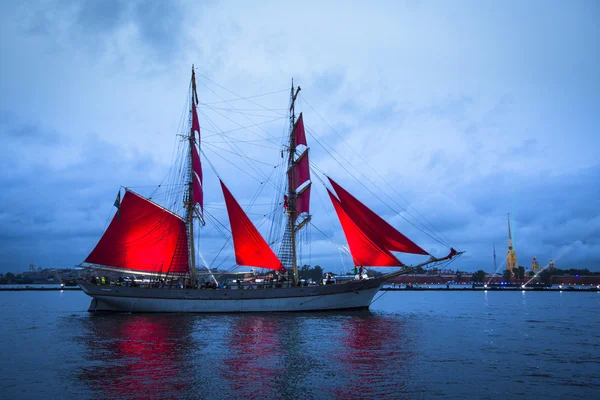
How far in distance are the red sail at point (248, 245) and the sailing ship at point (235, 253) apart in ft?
0.30

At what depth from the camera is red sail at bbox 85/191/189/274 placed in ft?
144

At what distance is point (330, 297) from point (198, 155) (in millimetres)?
19351

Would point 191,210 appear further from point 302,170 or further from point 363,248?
point 363,248

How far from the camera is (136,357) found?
21.7 metres

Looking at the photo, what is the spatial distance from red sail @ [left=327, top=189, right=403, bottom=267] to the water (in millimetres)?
7164

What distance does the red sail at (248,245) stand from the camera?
143 feet

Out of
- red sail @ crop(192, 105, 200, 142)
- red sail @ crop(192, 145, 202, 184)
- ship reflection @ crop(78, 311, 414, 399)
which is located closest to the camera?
ship reflection @ crop(78, 311, 414, 399)

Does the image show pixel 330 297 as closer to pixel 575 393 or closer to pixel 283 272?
pixel 283 272

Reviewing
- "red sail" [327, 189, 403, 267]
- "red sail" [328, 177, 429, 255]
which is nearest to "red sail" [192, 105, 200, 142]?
"red sail" [328, 177, 429, 255]

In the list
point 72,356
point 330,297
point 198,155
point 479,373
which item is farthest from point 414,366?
point 198,155

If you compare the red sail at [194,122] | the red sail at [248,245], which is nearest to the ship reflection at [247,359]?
the red sail at [248,245]

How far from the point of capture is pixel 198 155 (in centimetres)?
4784

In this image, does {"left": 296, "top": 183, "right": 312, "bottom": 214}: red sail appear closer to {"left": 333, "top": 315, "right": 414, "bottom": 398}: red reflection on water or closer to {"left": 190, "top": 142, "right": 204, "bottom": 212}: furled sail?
{"left": 190, "top": 142, "right": 204, "bottom": 212}: furled sail

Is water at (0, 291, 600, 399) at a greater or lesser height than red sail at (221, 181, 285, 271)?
lesser
